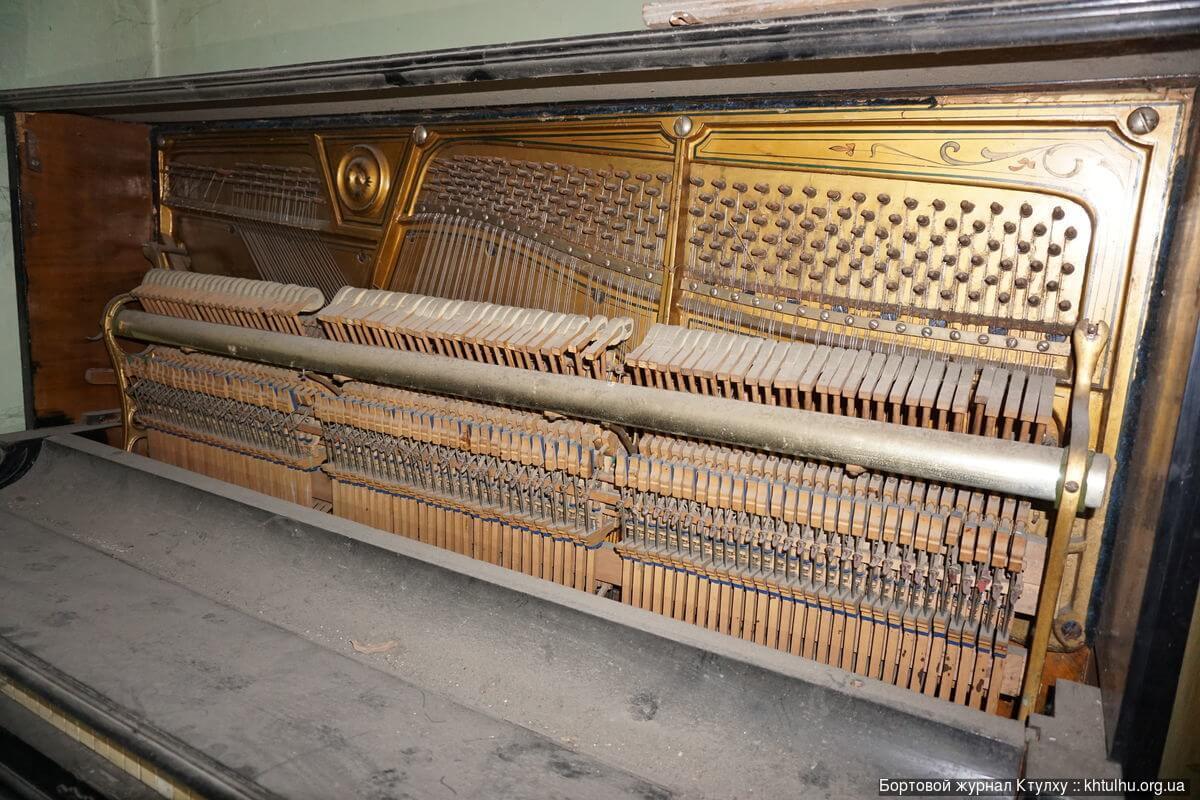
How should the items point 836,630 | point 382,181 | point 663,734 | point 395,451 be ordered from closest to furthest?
point 663,734 < point 836,630 < point 395,451 < point 382,181

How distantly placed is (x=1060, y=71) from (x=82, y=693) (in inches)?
99.7

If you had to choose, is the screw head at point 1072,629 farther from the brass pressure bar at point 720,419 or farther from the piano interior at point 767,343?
the brass pressure bar at point 720,419

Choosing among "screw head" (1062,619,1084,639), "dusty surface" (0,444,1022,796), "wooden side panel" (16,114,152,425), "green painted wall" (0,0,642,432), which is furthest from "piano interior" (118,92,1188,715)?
"wooden side panel" (16,114,152,425)

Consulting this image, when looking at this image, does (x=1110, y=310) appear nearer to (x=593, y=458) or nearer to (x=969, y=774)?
(x=969, y=774)

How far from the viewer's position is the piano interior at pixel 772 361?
1.63 metres

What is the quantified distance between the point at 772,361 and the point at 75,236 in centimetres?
318

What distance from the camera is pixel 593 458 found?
2076 millimetres

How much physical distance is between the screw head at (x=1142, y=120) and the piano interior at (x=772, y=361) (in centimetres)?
1

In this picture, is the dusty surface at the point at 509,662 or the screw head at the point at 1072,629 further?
the screw head at the point at 1072,629

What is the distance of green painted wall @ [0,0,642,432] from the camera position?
2.11 meters

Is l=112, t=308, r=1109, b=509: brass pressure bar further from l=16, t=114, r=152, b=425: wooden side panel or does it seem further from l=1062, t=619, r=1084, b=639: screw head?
l=16, t=114, r=152, b=425: wooden side panel

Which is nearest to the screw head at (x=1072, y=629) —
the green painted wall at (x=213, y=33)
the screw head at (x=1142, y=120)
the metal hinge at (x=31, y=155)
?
the screw head at (x=1142, y=120)

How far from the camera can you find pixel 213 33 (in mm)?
2834

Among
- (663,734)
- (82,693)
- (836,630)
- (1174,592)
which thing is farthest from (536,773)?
(1174,592)
